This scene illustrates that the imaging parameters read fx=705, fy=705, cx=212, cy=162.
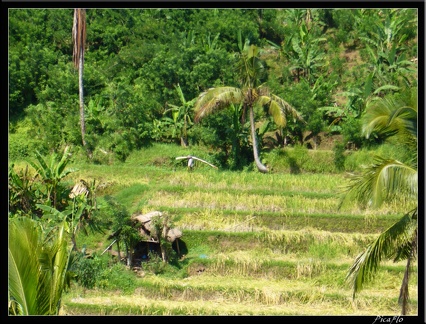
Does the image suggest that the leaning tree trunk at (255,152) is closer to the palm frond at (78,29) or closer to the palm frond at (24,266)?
the palm frond at (78,29)

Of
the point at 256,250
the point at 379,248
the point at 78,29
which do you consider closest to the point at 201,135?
the point at 78,29

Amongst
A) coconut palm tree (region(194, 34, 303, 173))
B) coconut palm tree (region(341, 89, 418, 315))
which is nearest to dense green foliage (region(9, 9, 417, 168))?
coconut palm tree (region(194, 34, 303, 173))

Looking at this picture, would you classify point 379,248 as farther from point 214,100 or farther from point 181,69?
point 181,69

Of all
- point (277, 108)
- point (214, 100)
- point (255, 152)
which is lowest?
point (255, 152)

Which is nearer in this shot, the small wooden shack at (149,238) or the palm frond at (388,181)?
the palm frond at (388,181)

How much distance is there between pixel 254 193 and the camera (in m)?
15.3

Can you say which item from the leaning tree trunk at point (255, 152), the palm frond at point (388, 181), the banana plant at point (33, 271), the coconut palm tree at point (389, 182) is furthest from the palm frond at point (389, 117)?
the leaning tree trunk at point (255, 152)

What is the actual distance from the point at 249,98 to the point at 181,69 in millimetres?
3459

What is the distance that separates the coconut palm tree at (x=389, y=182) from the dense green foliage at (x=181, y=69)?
438 inches

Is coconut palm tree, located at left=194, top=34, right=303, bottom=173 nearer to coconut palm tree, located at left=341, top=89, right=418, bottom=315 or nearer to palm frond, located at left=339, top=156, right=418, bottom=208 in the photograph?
coconut palm tree, located at left=341, top=89, right=418, bottom=315

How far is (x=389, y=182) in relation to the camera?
6852 mm

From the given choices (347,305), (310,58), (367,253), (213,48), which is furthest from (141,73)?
(367,253)

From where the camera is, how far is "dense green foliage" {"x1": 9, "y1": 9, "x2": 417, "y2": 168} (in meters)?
19.4

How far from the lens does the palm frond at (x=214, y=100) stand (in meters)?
16.4
